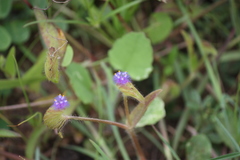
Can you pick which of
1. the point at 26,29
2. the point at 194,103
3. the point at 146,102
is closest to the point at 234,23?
the point at 194,103

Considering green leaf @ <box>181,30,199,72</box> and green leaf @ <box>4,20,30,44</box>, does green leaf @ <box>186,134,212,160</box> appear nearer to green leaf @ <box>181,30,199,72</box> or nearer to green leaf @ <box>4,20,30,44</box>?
green leaf @ <box>181,30,199,72</box>

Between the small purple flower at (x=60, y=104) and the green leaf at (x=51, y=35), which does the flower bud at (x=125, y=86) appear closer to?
the small purple flower at (x=60, y=104)

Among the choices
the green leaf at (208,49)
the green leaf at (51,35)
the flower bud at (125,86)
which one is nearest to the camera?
the flower bud at (125,86)

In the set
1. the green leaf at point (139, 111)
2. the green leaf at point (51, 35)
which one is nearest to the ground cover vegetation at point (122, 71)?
the green leaf at point (51, 35)

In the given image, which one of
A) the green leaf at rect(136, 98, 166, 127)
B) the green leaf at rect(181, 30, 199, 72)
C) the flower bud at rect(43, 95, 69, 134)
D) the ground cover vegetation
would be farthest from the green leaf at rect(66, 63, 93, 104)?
the green leaf at rect(181, 30, 199, 72)

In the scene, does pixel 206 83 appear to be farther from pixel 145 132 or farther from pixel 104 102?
pixel 104 102

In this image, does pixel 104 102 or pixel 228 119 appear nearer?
pixel 228 119

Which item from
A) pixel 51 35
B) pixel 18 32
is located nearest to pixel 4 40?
pixel 18 32
